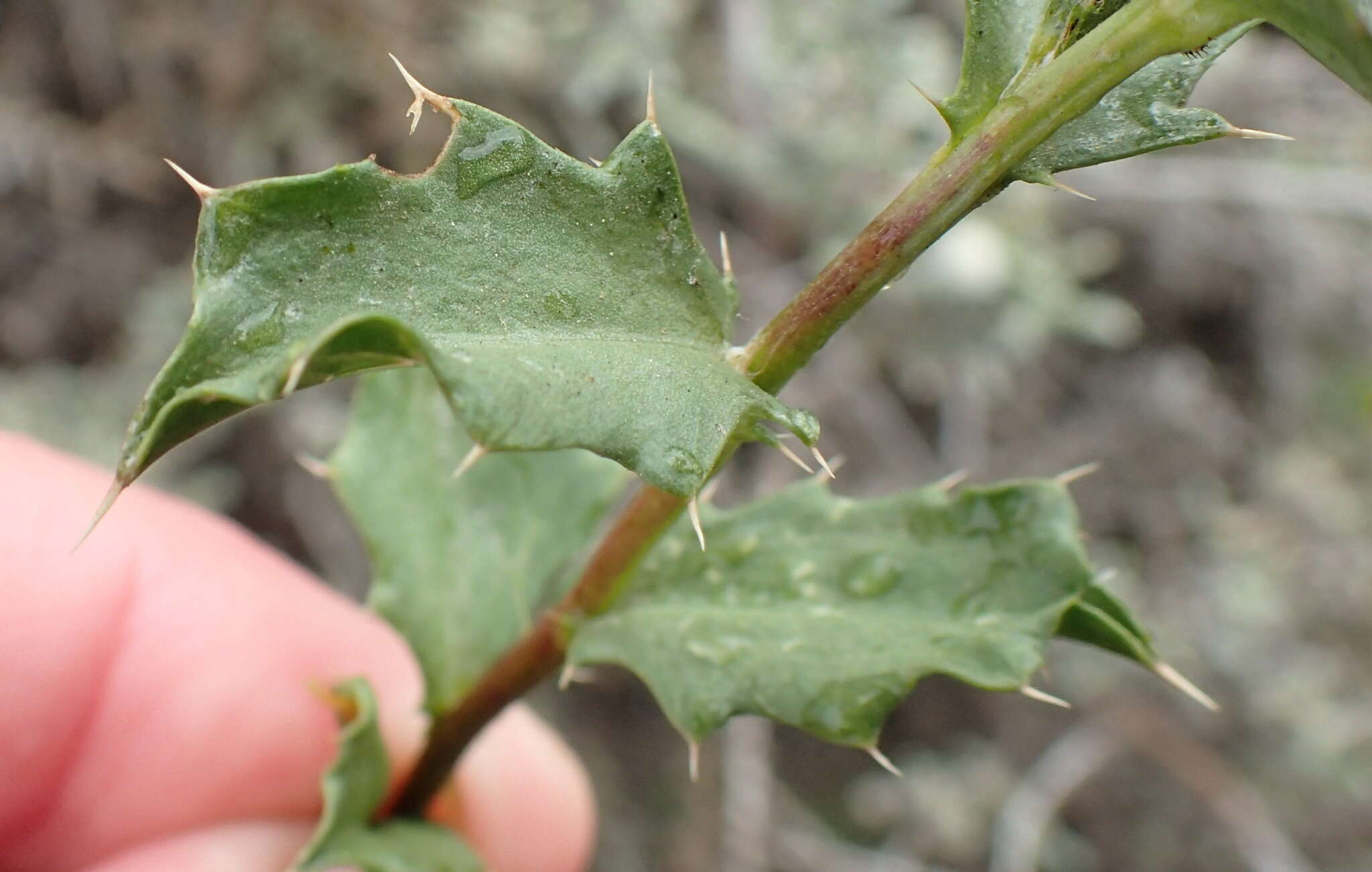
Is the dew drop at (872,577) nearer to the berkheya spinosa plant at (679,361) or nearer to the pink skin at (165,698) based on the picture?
the berkheya spinosa plant at (679,361)

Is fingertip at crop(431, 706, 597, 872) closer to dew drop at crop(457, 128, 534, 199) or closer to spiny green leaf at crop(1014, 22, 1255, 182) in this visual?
dew drop at crop(457, 128, 534, 199)

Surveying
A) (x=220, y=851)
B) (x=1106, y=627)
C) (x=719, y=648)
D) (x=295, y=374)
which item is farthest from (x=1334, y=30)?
(x=220, y=851)

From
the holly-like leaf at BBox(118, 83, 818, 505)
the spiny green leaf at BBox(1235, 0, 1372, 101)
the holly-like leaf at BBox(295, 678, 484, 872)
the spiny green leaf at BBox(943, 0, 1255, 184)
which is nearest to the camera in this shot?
the spiny green leaf at BBox(1235, 0, 1372, 101)

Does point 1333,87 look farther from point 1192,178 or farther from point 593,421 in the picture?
point 593,421

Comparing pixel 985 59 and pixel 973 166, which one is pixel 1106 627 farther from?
pixel 985 59

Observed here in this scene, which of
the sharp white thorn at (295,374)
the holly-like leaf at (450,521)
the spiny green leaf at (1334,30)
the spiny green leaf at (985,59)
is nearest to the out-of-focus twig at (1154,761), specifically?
the holly-like leaf at (450,521)

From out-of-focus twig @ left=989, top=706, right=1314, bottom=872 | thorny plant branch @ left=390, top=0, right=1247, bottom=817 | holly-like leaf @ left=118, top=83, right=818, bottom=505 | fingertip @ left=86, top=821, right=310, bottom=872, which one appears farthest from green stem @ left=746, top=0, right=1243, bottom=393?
out-of-focus twig @ left=989, top=706, right=1314, bottom=872
